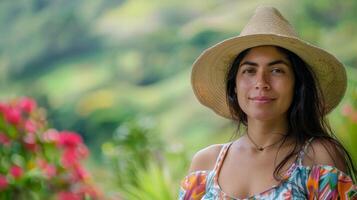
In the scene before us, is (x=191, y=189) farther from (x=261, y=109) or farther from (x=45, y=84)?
(x=45, y=84)

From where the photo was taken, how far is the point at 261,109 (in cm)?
211

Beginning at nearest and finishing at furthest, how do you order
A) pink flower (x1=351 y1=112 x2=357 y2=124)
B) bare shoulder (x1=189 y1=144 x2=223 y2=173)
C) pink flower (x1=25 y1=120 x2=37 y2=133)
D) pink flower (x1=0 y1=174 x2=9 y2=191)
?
1. bare shoulder (x1=189 y1=144 x2=223 y2=173)
2. pink flower (x1=351 y1=112 x2=357 y2=124)
3. pink flower (x1=0 y1=174 x2=9 y2=191)
4. pink flower (x1=25 y1=120 x2=37 y2=133)

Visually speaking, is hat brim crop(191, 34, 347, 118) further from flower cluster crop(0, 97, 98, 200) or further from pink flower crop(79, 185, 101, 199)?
pink flower crop(79, 185, 101, 199)

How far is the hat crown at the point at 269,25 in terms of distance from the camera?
2.13 metres

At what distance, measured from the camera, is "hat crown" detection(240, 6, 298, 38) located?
2129mm

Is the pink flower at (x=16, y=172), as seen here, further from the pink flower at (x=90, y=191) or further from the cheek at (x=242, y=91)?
the cheek at (x=242, y=91)

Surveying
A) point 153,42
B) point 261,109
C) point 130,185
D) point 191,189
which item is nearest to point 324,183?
point 261,109

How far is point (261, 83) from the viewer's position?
6.84 ft

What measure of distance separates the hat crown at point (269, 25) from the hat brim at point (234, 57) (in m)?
0.03

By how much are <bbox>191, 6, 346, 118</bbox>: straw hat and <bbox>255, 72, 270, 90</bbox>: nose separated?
0.31ft

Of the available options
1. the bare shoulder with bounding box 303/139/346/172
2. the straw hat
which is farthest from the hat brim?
the bare shoulder with bounding box 303/139/346/172

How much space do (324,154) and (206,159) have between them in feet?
1.26

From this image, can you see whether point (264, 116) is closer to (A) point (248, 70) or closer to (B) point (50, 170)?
(A) point (248, 70)

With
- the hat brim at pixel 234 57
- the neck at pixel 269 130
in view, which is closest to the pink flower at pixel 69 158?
the hat brim at pixel 234 57
